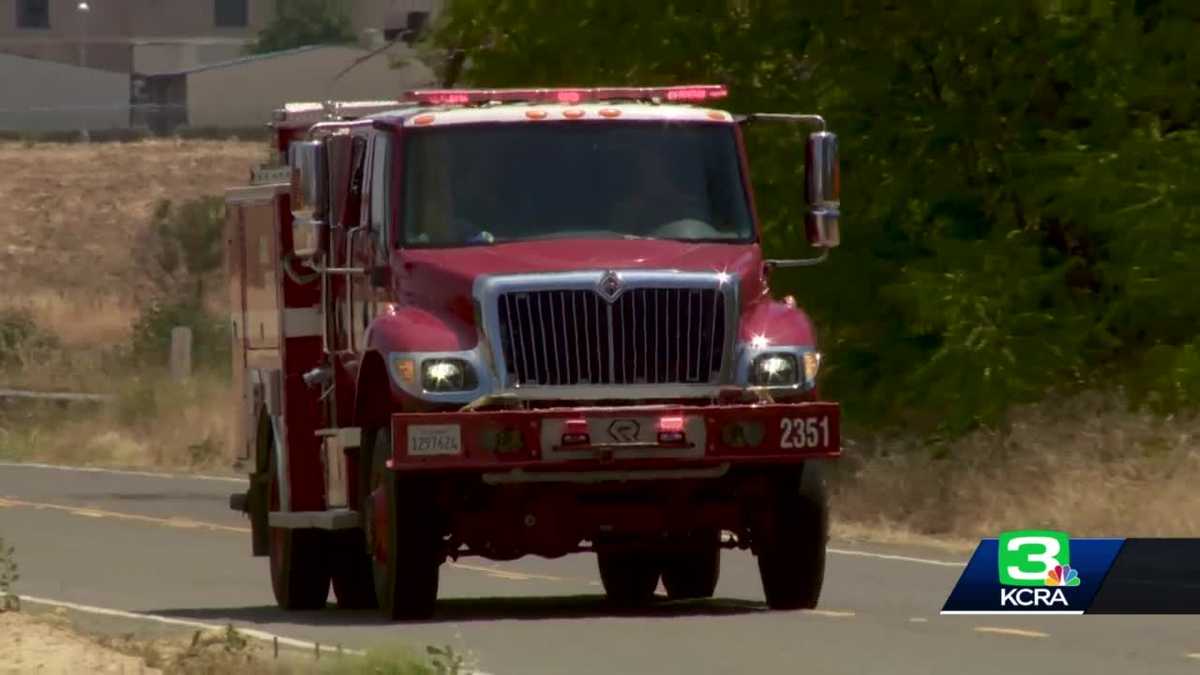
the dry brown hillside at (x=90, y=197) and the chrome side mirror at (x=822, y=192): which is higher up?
the chrome side mirror at (x=822, y=192)

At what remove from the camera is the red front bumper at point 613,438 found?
652 inches

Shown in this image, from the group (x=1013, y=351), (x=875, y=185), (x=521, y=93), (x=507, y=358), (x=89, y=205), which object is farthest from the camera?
(x=89, y=205)

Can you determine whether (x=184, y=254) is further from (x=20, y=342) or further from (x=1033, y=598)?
(x=1033, y=598)

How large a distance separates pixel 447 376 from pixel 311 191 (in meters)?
1.67

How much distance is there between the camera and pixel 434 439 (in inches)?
652

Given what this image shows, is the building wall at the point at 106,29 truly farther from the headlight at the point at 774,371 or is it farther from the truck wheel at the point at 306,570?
the headlight at the point at 774,371

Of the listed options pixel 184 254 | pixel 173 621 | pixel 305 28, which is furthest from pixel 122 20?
pixel 173 621

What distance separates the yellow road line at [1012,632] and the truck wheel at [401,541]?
2.70 meters

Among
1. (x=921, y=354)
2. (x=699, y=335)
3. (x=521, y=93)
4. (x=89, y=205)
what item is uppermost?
(x=521, y=93)

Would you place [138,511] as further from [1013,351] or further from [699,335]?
[699,335]

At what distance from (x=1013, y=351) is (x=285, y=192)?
9.52 m

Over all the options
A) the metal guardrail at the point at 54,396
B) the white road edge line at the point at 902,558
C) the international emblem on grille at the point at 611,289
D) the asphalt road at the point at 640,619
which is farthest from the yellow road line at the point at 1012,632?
the metal guardrail at the point at 54,396

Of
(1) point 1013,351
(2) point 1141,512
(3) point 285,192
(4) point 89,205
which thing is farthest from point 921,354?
(4) point 89,205

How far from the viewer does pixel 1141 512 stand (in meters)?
23.4
